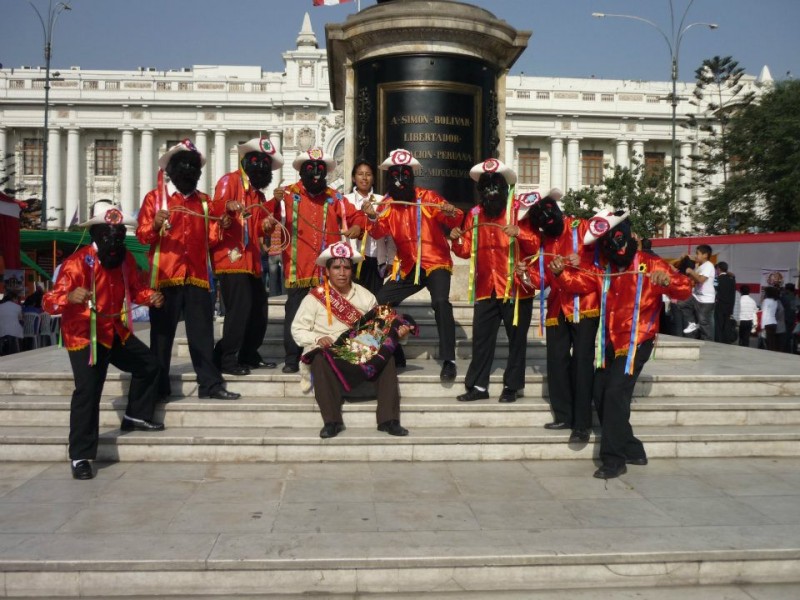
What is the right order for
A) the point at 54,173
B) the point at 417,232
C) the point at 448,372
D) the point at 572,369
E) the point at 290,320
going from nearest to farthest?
the point at 572,369, the point at 448,372, the point at 417,232, the point at 290,320, the point at 54,173

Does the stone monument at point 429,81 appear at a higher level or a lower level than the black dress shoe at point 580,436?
higher

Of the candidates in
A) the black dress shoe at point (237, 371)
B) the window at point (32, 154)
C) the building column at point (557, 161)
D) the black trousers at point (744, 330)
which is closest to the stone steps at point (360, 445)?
the black dress shoe at point (237, 371)

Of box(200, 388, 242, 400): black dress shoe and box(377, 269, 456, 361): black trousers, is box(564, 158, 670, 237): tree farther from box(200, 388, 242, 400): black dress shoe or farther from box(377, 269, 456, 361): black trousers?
box(200, 388, 242, 400): black dress shoe

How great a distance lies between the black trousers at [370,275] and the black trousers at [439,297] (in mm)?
878

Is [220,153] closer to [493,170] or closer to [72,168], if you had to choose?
[72,168]

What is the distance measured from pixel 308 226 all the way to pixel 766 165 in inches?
1142

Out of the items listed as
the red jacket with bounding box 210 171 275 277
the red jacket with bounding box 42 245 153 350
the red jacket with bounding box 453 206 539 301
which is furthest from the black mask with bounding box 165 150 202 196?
the red jacket with bounding box 453 206 539 301

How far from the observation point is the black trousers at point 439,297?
7.42 metres

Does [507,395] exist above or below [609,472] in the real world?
above

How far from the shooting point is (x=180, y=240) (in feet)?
23.1

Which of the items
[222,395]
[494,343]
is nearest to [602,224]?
[494,343]

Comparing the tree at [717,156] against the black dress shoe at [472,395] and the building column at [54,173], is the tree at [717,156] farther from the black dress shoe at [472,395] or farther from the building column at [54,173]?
→ the building column at [54,173]

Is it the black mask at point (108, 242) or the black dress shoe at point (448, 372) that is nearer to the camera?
the black mask at point (108, 242)

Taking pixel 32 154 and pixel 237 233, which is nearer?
pixel 237 233
